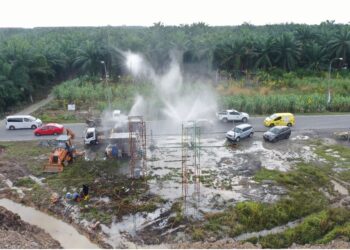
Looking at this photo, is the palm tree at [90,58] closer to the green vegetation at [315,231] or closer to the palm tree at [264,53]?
the palm tree at [264,53]

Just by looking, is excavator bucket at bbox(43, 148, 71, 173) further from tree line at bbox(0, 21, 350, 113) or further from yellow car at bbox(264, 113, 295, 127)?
tree line at bbox(0, 21, 350, 113)

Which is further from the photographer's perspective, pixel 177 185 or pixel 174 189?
pixel 177 185

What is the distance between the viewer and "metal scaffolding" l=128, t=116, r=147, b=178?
25.3 m

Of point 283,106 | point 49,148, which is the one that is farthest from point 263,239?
point 283,106

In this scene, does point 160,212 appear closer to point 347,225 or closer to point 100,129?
point 347,225

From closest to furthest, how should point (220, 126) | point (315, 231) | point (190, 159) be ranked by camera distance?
point (315, 231) → point (190, 159) → point (220, 126)

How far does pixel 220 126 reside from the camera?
35.6 meters

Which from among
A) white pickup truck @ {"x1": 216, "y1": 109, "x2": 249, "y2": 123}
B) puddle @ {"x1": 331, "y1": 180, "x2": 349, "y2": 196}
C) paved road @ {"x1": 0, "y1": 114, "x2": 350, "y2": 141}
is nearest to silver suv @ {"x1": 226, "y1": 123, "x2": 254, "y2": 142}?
paved road @ {"x1": 0, "y1": 114, "x2": 350, "y2": 141}

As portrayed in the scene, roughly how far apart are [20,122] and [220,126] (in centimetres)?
1902

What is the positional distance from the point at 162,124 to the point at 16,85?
68.9 ft

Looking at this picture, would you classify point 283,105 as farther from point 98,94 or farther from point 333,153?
point 98,94

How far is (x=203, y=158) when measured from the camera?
28.1 metres

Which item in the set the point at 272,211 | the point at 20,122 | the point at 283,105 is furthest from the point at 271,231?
the point at 20,122

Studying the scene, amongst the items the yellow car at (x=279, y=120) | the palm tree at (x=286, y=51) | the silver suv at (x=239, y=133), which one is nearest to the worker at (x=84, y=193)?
the silver suv at (x=239, y=133)
